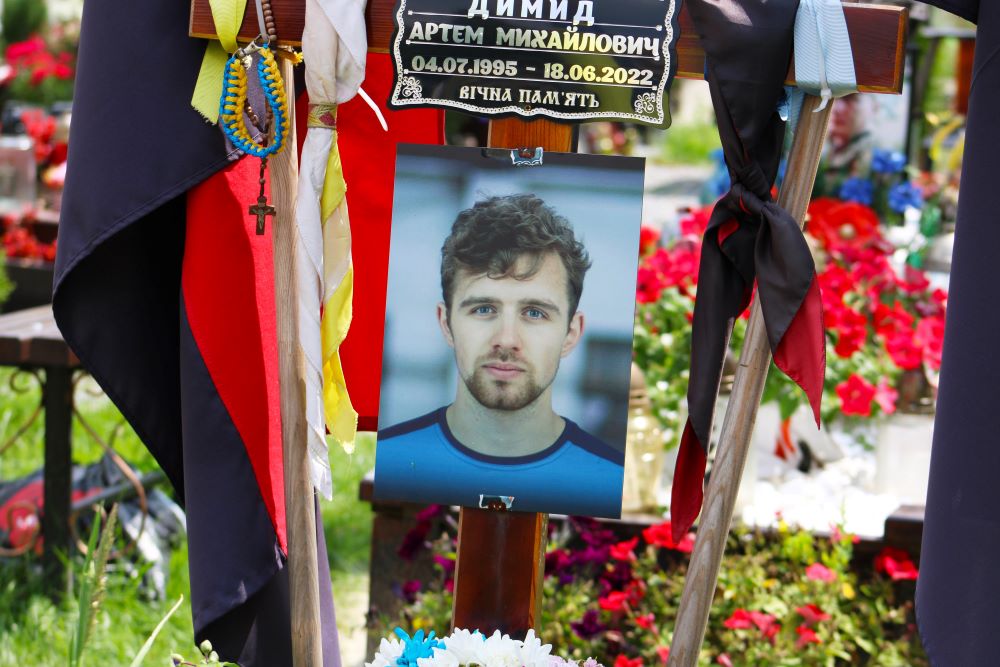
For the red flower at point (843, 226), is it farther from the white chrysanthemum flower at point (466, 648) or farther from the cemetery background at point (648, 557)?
the white chrysanthemum flower at point (466, 648)

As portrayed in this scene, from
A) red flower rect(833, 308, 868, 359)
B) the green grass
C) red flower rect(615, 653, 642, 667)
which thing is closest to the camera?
red flower rect(615, 653, 642, 667)

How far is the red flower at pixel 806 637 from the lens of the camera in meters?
2.79

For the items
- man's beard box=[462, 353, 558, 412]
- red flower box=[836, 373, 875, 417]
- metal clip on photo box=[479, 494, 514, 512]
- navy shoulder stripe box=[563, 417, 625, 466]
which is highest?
man's beard box=[462, 353, 558, 412]

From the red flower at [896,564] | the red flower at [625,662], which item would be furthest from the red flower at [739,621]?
the red flower at [896,564]

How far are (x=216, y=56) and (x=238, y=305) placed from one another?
0.34 m

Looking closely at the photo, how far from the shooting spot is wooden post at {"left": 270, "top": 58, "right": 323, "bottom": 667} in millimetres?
1691

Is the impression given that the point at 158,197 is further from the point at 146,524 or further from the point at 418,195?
the point at 146,524

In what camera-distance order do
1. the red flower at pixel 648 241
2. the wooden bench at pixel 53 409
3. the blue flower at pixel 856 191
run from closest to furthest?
the wooden bench at pixel 53 409 < the red flower at pixel 648 241 < the blue flower at pixel 856 191

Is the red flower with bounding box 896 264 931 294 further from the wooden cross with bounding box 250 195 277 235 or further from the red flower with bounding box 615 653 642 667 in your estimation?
the wooden cross with bounding box 250 195 277 235

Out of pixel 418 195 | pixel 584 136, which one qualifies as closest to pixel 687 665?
pixel 418 195

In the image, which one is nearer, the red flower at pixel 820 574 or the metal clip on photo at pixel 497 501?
the metal clip on photo at pixel 497 501

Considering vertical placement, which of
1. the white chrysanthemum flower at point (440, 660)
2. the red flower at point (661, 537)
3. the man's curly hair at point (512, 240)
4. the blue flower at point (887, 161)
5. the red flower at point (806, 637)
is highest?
the blue flower at point (887, 161)

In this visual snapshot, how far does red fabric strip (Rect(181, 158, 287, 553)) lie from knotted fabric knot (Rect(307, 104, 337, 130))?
0.49 ft

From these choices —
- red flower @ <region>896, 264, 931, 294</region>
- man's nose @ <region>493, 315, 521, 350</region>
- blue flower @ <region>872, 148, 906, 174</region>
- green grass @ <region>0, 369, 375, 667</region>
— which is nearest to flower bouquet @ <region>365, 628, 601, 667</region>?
man's nose @ <region>493, 315, 521, 350</region>
